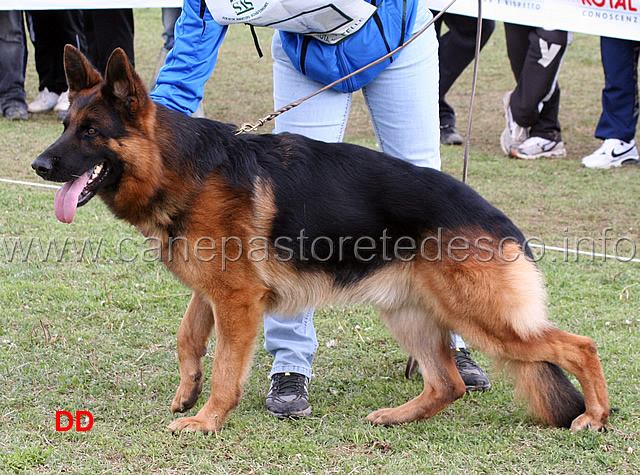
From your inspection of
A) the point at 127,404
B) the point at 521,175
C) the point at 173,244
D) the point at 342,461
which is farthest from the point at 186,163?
the point at 521,175

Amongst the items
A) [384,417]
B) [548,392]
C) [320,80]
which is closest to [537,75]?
[320,80]

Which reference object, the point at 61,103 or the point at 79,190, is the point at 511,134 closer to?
the point at 61,103

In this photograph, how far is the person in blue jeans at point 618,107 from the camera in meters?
7.54

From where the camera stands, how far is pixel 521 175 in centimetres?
744

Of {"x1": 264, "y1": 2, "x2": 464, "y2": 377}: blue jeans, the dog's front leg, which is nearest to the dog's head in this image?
the dog's front leg

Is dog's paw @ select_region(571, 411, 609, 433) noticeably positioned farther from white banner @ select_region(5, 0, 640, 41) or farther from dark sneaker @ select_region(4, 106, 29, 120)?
dark sneaker @ select_region(4, 106, 29, 120)

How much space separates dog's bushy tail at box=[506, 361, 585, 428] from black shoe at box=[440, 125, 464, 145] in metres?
5.50

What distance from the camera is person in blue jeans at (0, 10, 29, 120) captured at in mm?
8523

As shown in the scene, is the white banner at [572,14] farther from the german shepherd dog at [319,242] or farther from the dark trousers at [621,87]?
the german shepherd dog at [319,242]

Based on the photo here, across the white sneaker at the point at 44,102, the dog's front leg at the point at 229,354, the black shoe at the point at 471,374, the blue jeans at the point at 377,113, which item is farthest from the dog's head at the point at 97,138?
the white sneaker at the point at 44,102

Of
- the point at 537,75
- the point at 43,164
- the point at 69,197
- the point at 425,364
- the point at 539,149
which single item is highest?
the point at 43,164

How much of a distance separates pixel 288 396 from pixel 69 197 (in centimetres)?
136

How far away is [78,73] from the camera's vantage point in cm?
300

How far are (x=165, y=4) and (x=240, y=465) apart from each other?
6.80m
